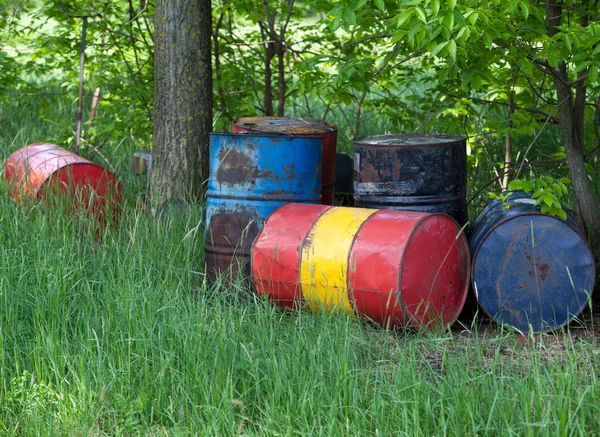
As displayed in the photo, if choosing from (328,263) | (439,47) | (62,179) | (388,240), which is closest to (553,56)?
(439,47)

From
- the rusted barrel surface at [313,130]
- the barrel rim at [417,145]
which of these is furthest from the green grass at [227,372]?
the rusted barrel surface at [313,130]

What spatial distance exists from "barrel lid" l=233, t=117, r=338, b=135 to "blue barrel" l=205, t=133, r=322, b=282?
0.41 metres

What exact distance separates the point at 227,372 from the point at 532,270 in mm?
1701

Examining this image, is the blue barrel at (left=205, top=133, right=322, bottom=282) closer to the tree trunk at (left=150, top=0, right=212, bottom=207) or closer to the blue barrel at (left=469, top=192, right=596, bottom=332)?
the tree trunk at (left=150, top=0, right=212, bottom=207)

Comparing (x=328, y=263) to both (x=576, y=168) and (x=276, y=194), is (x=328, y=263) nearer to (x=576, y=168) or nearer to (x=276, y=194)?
(x=276, y=194)

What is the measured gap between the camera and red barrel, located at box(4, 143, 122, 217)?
496cm

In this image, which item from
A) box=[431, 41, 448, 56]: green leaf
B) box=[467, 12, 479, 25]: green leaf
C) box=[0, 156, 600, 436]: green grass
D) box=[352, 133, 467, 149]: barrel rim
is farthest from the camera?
box=[352, 133, 467, 149]: barrel rim

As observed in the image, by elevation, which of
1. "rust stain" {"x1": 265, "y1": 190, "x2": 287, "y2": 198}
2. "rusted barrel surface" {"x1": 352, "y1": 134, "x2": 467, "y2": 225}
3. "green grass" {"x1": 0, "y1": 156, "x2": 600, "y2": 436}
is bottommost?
"green grass" {"x1": 0, "y1": 156, "x2": 600, "y2": 436}

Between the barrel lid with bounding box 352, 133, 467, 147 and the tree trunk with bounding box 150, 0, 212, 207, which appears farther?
the tree trunk with bounding box 150, 0, 212, 207

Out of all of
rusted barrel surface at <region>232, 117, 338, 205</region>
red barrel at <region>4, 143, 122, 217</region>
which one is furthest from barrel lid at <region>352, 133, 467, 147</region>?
red barrel at <region>4, 143, 122, 217</region>

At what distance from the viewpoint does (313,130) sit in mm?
4734

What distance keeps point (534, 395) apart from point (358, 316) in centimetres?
119

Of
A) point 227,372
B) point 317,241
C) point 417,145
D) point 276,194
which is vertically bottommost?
point 227,372

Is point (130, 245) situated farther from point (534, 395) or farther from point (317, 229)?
point (534, 395)
